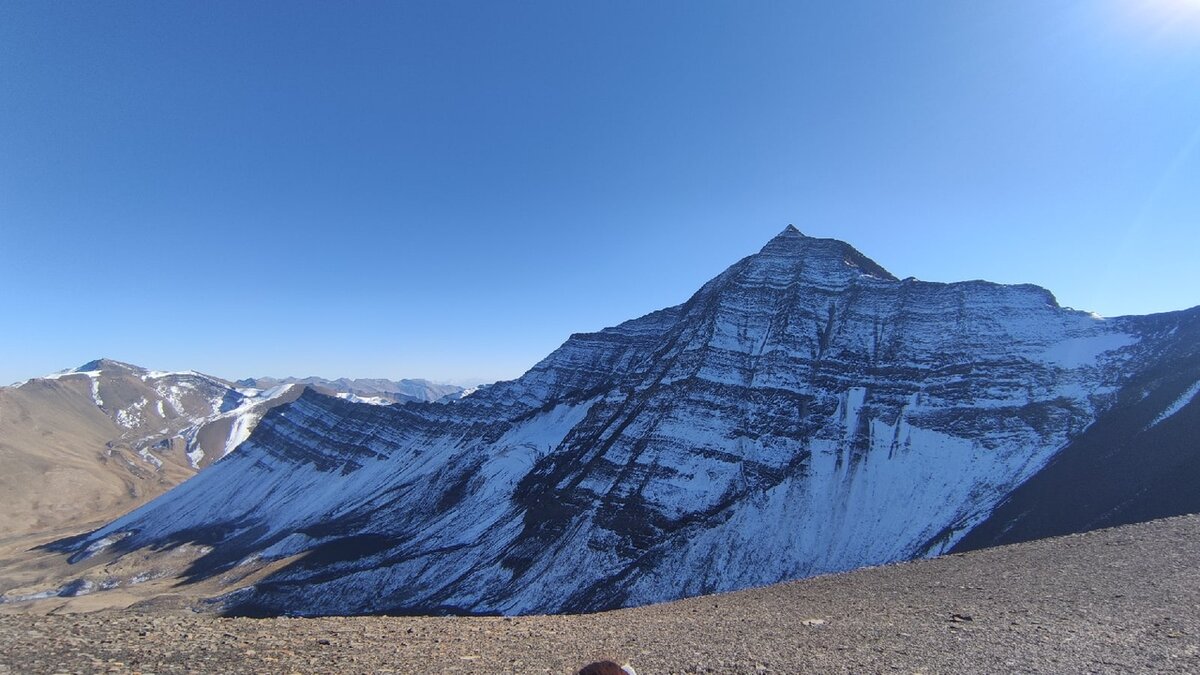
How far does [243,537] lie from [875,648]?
15747 centimetres

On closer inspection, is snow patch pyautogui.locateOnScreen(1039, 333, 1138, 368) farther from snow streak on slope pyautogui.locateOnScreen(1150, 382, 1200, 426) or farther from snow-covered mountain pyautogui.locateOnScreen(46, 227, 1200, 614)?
snow streak on slope pyautogui.locateOnScreen(1150, 382, 1200, 426)

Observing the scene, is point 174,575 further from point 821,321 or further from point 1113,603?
point 1113,603

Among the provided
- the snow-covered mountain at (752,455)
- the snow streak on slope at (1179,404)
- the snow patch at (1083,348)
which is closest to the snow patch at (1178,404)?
the snow streak on slope at (1179,404)

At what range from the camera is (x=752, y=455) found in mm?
87188

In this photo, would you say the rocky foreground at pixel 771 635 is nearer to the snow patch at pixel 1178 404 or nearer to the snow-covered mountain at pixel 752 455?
the snow-covered mountain at pixel 752 455

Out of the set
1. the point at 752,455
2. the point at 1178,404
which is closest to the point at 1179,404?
the point at 1178,404

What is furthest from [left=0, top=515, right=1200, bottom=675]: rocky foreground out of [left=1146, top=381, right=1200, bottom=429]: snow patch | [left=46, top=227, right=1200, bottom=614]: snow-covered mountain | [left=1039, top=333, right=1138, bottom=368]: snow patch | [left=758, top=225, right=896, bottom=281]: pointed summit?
[left=758, top=225, right=896, bottom=281]: pointed summit

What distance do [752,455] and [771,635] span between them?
2958 inches

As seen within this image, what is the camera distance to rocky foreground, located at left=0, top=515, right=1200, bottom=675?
39.0 ft

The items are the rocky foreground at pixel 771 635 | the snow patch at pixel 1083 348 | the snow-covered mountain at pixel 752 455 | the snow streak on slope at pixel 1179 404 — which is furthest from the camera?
the snow patch at pixel 1083 348

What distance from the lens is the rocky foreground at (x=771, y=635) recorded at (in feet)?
39.0

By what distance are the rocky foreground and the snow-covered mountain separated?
1929 inches

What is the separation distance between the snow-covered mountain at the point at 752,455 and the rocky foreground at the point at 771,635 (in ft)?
161

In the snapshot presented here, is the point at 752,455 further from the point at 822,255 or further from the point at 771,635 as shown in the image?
the point at 771,635
